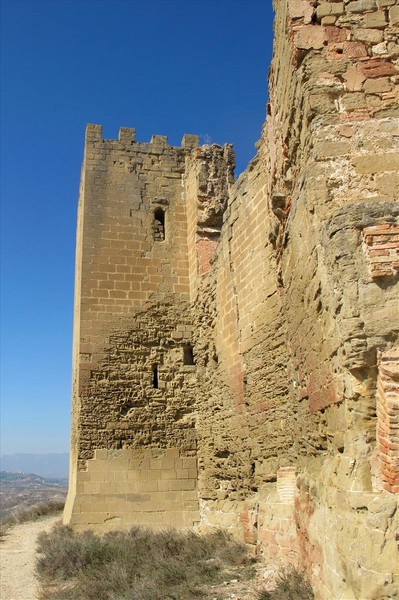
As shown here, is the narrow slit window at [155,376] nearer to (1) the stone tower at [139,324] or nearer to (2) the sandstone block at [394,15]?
(1) the stone tower at [139,324]

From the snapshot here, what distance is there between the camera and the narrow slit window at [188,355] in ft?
38.4

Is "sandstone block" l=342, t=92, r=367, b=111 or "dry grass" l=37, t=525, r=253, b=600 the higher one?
"sandstone block" l=342, t=92, r=367, b=111

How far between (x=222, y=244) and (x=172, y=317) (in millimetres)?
2615

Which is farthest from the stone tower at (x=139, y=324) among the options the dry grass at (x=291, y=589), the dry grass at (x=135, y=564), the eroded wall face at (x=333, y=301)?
the dry grass at (x=291, y=589)

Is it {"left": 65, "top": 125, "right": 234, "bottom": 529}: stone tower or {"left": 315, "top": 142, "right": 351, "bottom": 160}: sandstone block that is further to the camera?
{"left": 65, "top": 125, "right": 234, "bottom": 529}: stone tower

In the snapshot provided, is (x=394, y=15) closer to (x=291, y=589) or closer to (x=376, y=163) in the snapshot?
(x=376, y=163)

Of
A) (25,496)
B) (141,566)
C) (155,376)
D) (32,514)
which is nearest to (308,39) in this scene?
(141,566)

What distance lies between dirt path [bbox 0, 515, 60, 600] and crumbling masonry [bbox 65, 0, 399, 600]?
1.09 m

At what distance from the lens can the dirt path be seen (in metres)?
7.74

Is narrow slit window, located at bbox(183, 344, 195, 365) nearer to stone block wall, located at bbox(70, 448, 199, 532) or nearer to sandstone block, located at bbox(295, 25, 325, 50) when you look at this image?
stone block wall, located at bbox(70, 448, 199, 532)

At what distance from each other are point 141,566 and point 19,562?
10.7 feet

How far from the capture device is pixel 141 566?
746cm

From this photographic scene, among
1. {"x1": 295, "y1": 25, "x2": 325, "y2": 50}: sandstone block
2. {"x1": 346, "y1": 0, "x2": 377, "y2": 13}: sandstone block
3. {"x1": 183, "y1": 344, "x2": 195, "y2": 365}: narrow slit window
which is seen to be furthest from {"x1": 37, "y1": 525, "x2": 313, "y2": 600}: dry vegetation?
{"x1": 346, "y1": 0, "x2": 377, "y2": 13}: sandstone block

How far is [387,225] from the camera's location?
13.1 feet
